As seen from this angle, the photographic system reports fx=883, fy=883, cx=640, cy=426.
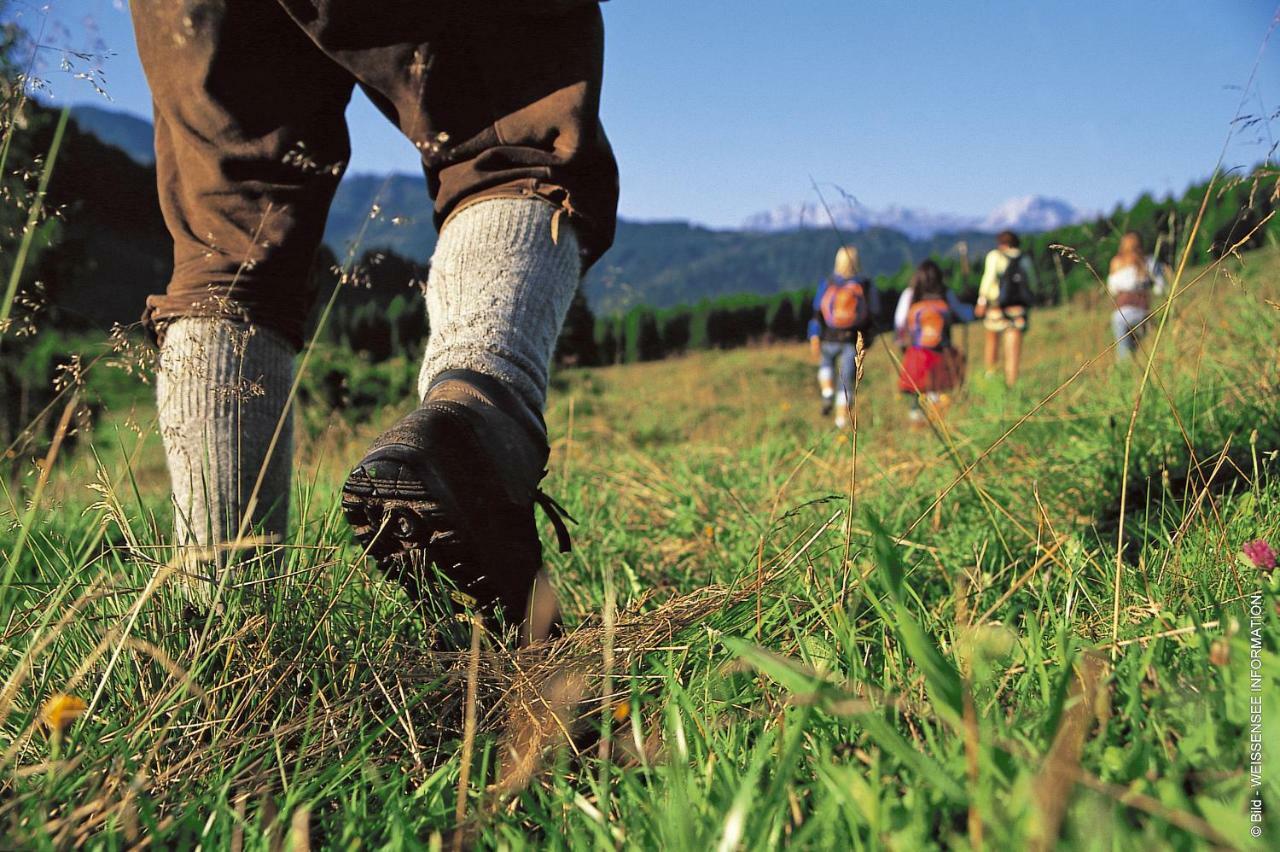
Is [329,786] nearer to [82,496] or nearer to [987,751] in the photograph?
[987,751]

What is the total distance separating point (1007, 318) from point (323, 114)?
25.3 ft

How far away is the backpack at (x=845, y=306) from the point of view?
806 cm

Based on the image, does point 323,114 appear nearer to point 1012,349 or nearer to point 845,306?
point 845,306

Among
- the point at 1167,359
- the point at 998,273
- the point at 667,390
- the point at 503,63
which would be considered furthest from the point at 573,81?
the point at 667,390

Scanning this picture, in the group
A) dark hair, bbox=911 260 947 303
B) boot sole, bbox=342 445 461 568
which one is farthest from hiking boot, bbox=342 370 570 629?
dark hair, bbox=911 260 947 303

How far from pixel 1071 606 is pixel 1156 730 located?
1.31 feet

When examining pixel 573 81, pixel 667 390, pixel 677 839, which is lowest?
pixel 667 390

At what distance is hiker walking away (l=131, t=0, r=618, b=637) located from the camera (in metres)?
1.19

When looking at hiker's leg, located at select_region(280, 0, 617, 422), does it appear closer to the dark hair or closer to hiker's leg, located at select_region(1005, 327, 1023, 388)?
the dark hair

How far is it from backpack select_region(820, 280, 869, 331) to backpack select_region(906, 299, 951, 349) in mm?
611

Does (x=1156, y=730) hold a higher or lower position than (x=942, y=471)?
higher

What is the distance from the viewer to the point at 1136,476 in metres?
1.68

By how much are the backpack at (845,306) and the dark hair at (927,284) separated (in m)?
0.49

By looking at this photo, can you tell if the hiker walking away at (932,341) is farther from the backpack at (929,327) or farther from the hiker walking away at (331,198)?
the hiker walking away at (331,198)
